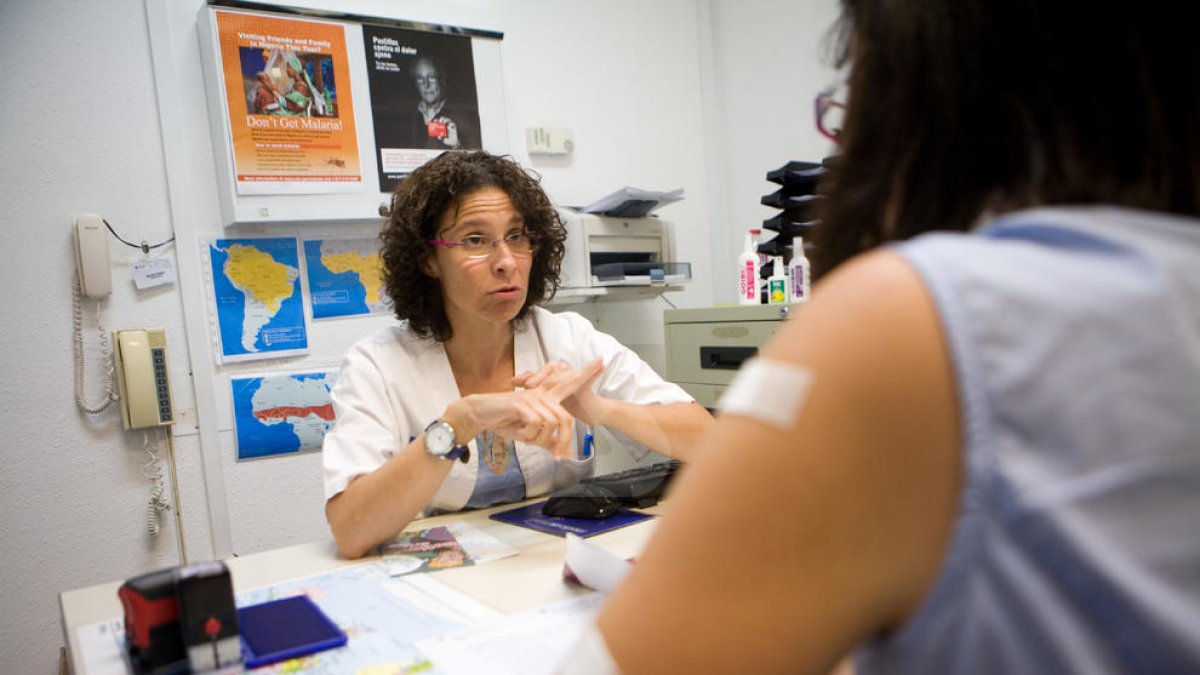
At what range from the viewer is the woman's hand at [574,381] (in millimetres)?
1407

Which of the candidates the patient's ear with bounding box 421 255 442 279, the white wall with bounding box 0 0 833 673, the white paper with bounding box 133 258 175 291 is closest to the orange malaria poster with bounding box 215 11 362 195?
the white wall with bounding box 0 0 833 673

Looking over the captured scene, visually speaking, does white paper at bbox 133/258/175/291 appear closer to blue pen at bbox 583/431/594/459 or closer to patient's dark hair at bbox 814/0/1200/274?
blue pen at bbox 583/431/594/459

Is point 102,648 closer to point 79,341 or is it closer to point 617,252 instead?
point 79,341

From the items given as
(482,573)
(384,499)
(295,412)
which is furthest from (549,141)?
(482,573)

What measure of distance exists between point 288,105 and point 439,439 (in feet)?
4.70

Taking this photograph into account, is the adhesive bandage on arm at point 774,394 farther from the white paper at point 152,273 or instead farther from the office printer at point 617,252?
the white paper at point 152,273

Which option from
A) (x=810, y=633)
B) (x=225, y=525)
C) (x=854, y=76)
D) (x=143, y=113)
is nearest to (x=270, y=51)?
(x=143, y=113)

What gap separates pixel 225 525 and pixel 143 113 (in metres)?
1.19

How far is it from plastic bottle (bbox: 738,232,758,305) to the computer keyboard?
0.99 metres

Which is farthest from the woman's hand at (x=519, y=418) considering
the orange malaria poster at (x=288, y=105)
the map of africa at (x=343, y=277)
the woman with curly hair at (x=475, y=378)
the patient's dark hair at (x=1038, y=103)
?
the orange malaria poster at (x=288, y=105)

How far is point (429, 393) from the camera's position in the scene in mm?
1540

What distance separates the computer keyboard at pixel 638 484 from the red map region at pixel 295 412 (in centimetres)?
118

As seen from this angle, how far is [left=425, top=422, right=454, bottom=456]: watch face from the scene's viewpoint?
1.24 meters

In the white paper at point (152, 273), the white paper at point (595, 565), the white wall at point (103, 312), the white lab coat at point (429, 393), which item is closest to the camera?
the white paper at point (595, 565)
